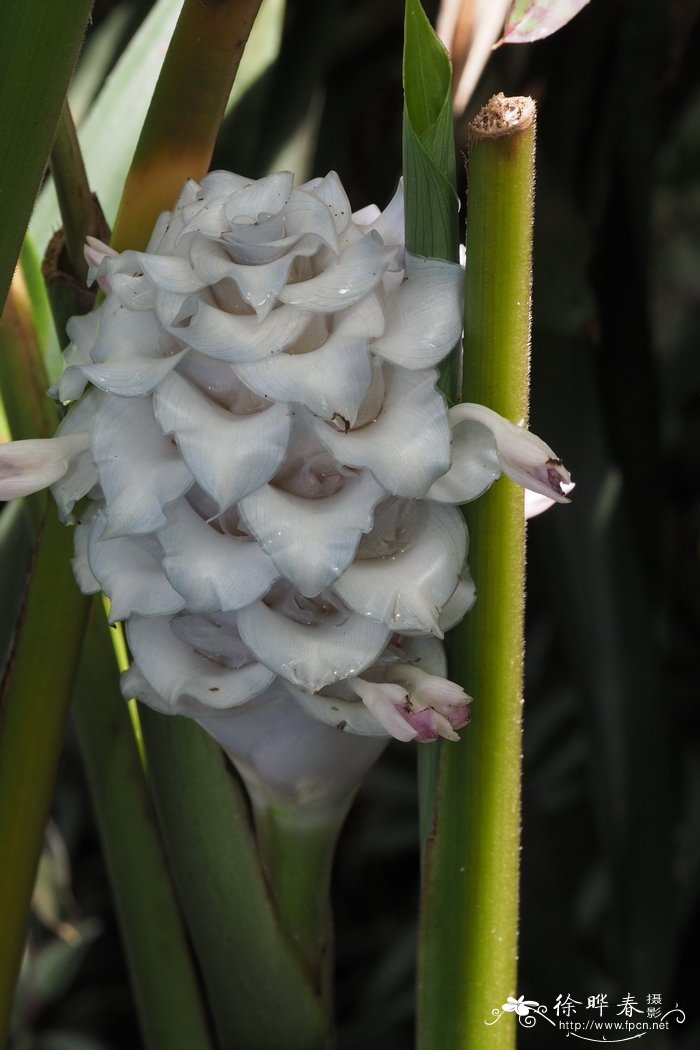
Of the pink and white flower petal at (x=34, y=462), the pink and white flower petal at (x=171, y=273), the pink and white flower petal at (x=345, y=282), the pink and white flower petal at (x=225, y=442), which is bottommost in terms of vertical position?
the pink and white flower petal at (x=34, y=462)

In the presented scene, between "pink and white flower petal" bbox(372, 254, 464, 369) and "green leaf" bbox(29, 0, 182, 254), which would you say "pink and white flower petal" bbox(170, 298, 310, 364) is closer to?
"pink and white flower petal" bbox(372, 254, 464, 369)

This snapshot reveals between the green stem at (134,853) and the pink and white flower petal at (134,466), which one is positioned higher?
the pink and white flower petal at (134,466)

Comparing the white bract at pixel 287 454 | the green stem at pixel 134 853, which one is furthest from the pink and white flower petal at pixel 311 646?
the green stem at pixel 134 853

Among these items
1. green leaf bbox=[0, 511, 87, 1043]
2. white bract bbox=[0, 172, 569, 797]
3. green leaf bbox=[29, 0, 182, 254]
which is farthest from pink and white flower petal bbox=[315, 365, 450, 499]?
green leaf bbox=[29, 0, 182, 254]

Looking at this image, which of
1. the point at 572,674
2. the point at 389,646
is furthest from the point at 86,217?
the point at 572,674

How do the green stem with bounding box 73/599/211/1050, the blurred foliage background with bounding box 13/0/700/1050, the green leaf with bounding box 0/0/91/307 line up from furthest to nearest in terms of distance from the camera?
the blurred foliage background with bounding box 13/0/700/1050
the green stem with bounding box 73/599/211/1050
the green leaf with bounding box 0/0/91/307

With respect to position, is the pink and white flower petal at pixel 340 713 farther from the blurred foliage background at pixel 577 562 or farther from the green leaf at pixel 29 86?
the blurred foliage background at pixel 577 562

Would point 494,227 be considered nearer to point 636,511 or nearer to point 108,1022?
point 636,511
